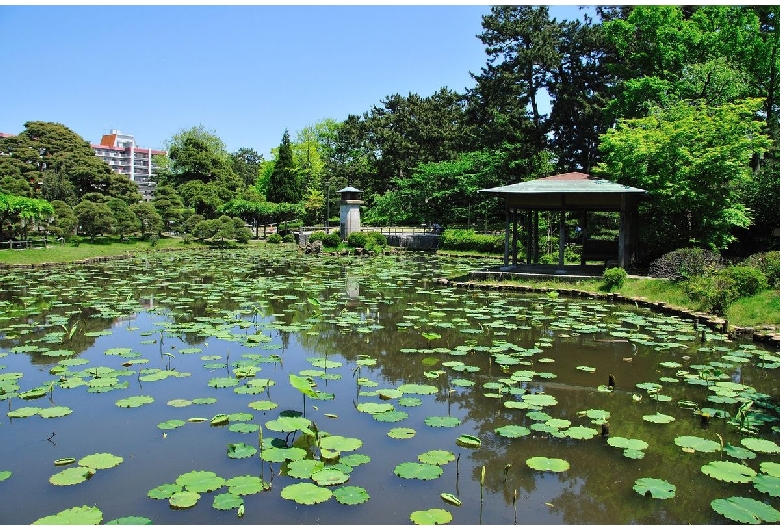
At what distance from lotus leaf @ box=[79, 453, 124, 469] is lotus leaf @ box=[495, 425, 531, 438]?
3.16m

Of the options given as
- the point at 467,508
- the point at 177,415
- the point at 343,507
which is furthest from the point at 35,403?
the point at 467,508

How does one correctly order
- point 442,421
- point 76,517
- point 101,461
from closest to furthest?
point 76,517
point 101,461
point 442,421

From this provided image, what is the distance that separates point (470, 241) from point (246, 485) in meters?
22.6

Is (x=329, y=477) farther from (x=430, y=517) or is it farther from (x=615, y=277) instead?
(x=615, y=277)

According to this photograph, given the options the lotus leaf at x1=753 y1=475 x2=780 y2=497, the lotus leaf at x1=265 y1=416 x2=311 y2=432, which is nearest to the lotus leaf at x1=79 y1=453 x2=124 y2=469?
the lotus leaf at x1=265 y1=416 x2=311 y2=432

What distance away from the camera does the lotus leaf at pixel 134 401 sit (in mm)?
5445

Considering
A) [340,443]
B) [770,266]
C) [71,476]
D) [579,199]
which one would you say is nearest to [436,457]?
[340,443]

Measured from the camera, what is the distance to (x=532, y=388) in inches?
245

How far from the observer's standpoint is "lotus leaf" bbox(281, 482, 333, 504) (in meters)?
3.54

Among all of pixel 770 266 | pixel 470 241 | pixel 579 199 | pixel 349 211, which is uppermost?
pixel 349 211

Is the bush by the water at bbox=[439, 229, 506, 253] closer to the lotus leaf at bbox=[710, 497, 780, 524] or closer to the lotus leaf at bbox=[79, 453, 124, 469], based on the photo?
the lotus leaf at bbox=[710, 497, 780, 524]

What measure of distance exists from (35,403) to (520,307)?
8798 mm

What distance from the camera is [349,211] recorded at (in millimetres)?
28125

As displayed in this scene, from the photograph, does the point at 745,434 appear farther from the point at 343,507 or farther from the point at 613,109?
the point at 613,109
